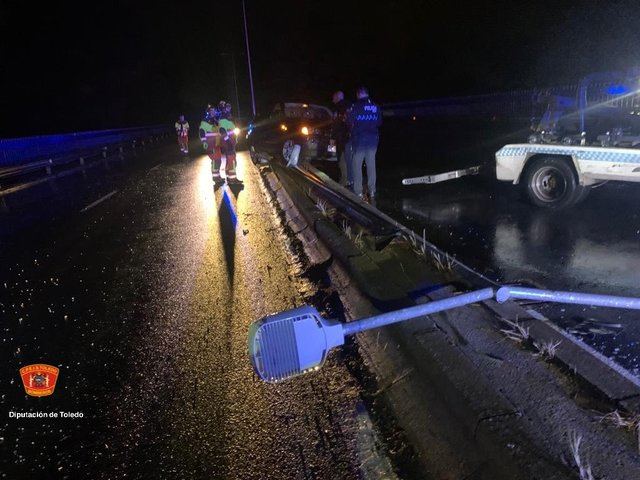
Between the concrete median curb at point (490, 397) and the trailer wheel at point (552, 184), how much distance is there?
402 cm

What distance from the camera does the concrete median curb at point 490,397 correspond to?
2.31 m

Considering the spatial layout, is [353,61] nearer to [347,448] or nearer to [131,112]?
[131,112]

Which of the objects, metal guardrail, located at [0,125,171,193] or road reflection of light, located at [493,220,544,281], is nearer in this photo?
road reflection of light, located at [493,220,544,281]

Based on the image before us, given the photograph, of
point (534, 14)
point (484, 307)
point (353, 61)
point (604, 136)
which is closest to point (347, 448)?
point (484, 307)

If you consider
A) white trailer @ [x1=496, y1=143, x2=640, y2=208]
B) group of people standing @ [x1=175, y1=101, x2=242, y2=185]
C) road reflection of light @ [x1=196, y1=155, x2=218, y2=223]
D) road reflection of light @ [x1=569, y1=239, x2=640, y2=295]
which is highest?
group of people standing @ [x1=175, y1=101, x2=242, y2=185]

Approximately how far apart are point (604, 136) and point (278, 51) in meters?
66.0

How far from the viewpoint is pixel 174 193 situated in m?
11.3

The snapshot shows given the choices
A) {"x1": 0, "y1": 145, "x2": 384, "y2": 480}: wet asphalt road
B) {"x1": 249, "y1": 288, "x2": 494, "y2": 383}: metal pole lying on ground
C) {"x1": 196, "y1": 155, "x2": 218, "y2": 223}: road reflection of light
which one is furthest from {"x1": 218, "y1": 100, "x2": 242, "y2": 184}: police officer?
{"x1": 249, "y1": 288, "x2": 494, "y2": 383}: metal pole lying on ground

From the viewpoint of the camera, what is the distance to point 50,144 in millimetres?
21500

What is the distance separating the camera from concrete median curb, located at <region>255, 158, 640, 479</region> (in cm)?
231

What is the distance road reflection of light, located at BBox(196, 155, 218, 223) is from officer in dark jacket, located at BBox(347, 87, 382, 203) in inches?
115

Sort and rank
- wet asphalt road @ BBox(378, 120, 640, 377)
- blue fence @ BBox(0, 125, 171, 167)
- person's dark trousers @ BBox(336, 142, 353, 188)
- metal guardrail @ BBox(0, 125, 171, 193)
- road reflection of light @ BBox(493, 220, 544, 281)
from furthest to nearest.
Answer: blue fence @ BBox(0, 125, 171, 167)
metal guardrail @ BBox(0, 125, 171, 193)
person's dark trousers @ BBox(336, 142, 353, 188)
road reflection of light @ BBox(493, 220, 544, 281)
wet asphalt road @ BBox(378, 120, 640, 377)

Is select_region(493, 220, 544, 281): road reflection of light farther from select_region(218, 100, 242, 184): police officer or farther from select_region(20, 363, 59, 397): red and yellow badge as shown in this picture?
select_region(218, 100, 242, 184): police officer

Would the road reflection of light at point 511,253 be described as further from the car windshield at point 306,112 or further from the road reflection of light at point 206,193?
the car windshield at point 306,112
